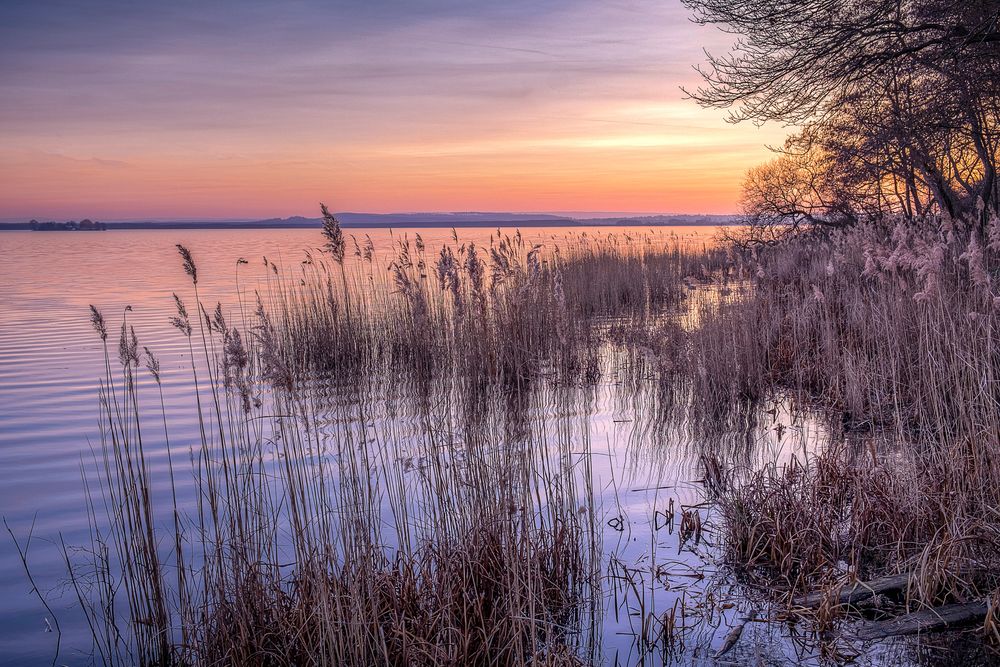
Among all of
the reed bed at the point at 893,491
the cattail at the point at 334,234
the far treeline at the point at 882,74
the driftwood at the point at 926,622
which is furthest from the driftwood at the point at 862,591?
the far treeline at the point at 882,74

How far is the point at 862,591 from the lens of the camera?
3.04 metres

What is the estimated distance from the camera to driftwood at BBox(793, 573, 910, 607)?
3.02 meters

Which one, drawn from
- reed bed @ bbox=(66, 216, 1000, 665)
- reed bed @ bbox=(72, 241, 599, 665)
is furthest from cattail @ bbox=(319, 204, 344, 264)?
reed bed @ bbox=(72, 241, 599, 665)

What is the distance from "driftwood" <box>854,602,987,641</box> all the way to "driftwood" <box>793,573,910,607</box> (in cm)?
15

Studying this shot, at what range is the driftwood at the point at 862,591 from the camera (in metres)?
3.02

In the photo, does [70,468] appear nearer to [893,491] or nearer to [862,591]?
[862,591]

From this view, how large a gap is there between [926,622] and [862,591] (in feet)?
0.89

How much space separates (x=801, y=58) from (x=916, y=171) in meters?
4.14

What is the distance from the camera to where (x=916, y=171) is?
11.9m

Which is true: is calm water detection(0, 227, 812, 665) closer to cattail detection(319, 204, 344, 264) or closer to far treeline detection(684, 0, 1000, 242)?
cattail detection(319, 204, 344, 264)

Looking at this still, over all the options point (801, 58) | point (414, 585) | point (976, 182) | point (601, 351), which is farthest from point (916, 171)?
point (414, 585)

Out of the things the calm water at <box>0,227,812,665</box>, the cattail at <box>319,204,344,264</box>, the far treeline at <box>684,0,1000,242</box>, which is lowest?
the calm water at <box>0,227,812,665</box>

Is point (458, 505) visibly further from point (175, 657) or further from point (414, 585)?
point (175, 657)

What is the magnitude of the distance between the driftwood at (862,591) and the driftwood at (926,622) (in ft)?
0.50
